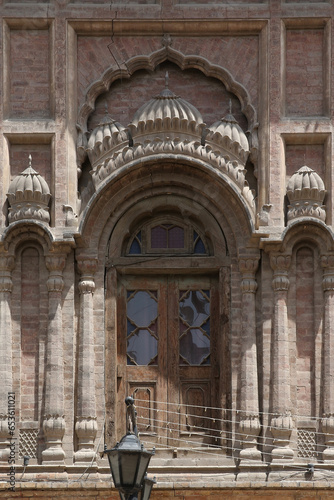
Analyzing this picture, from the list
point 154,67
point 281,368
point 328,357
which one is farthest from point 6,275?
point 328,357

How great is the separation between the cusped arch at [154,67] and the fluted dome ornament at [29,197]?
0.98 m

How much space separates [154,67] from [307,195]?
3260 millimetres

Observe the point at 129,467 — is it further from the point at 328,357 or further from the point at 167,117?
the point at 167,117

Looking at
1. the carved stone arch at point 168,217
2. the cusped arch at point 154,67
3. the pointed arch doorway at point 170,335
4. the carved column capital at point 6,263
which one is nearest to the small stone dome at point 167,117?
the cusped arch at point 154,67

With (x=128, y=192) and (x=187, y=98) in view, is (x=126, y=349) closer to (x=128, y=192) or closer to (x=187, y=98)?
(x=128, y=192)

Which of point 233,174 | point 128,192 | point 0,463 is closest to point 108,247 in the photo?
point 128,192

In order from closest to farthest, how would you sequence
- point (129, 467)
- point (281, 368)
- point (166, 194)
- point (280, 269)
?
point (129, 467), point (281, 368), point (280, 269), point (166, 194)

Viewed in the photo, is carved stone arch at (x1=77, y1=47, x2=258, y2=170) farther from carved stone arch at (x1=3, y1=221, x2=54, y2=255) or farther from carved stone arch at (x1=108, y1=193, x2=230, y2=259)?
carved stone arch at (x1=3, y1=221, x2=54, y2=255)

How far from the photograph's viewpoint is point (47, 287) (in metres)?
21.1

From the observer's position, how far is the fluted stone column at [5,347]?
67.6 ft

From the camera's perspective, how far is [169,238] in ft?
71.7

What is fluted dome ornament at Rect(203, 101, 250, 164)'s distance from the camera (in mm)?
21484

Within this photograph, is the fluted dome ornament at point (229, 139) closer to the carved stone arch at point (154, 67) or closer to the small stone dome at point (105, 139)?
the carved stone arch at point (154, 67)

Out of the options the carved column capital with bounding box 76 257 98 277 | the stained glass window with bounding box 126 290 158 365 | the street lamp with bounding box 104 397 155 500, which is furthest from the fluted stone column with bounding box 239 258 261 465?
the street lamp with bounding box 104 397 155 500
